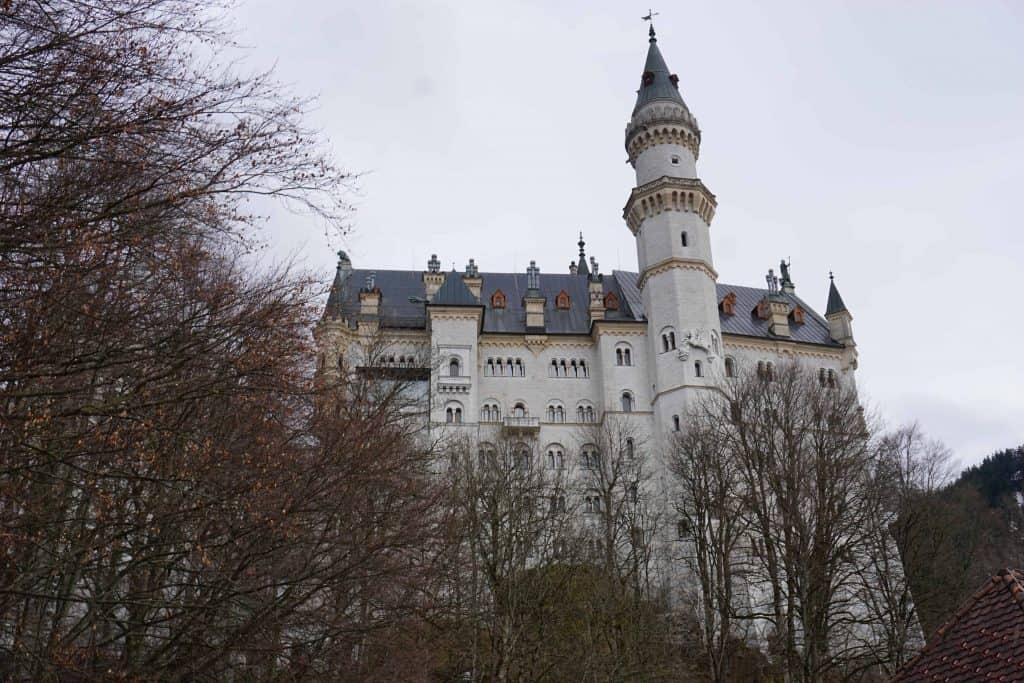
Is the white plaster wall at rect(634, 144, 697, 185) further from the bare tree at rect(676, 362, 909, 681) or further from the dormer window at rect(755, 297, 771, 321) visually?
the bare tree at rect(676, 362, 909, 681)

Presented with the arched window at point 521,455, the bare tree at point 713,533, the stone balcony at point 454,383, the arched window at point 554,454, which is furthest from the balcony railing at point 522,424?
the arched window at point 521,455

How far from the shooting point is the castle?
51.7m

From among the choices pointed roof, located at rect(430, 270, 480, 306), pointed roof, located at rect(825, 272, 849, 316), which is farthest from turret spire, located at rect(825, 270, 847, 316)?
pointed roof, located at rect(430, 270, 480, 306)

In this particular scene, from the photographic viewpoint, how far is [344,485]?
13.8 metres

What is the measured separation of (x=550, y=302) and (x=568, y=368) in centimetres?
629

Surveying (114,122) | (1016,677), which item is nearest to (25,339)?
(114,122)

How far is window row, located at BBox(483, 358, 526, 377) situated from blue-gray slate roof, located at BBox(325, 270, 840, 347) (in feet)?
6.11

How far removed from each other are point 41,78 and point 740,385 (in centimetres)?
3384

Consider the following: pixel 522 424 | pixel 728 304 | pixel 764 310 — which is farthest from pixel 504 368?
pixel 764 310

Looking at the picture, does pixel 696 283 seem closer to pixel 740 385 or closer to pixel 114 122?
pixel 740 385

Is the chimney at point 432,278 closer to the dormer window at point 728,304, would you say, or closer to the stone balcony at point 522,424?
the stone balcony at point 522,424

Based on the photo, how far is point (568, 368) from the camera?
54938 mm

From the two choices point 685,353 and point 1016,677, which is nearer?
point 1016,677

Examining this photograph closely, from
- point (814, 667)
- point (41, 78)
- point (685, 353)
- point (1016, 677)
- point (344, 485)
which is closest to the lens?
point (41, 78)
